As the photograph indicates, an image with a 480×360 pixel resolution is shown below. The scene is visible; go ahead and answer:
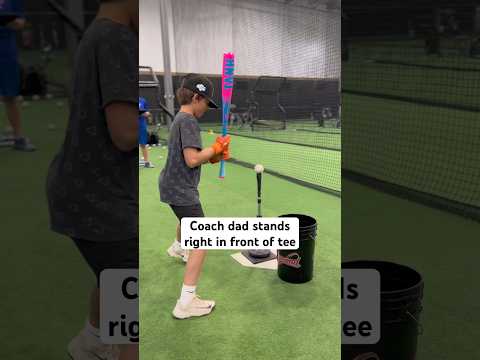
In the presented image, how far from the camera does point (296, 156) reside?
2795 millimetres

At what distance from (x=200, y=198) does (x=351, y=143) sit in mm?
3018

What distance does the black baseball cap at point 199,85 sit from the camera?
1.08 m

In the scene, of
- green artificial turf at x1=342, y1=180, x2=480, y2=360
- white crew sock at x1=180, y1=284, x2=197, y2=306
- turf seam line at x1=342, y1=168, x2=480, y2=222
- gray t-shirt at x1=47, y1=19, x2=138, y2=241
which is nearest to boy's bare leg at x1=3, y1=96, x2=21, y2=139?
gray t-shirt at x1=47, y1=19, x2=138, y2=241

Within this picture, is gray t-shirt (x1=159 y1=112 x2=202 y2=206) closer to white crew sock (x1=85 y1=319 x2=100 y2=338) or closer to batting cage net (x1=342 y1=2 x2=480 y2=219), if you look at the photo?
white crew sock (x1=85 y1=319 x2=100 y2=338)

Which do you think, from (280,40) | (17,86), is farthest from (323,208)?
(17,86)

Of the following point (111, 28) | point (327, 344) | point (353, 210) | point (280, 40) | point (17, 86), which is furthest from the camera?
point (353, 210)

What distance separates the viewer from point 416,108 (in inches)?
188

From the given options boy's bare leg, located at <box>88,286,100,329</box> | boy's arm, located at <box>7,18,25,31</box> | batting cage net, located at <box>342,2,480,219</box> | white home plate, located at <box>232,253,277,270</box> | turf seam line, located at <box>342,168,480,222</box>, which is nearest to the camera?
boy's arm, located at <box>7,18,25,31</box>

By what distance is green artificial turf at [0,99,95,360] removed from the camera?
1317 mm

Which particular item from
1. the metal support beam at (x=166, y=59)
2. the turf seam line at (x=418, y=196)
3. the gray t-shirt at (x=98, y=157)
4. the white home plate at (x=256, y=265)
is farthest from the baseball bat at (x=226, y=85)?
the turf seam line at (x=418, y=196)

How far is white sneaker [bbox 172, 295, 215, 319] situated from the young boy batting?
307 mm

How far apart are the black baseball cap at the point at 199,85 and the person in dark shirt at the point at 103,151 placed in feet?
1.10

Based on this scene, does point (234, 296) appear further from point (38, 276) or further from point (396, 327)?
point (38, 276)

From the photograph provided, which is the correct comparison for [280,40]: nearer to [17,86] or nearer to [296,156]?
[17,86]
